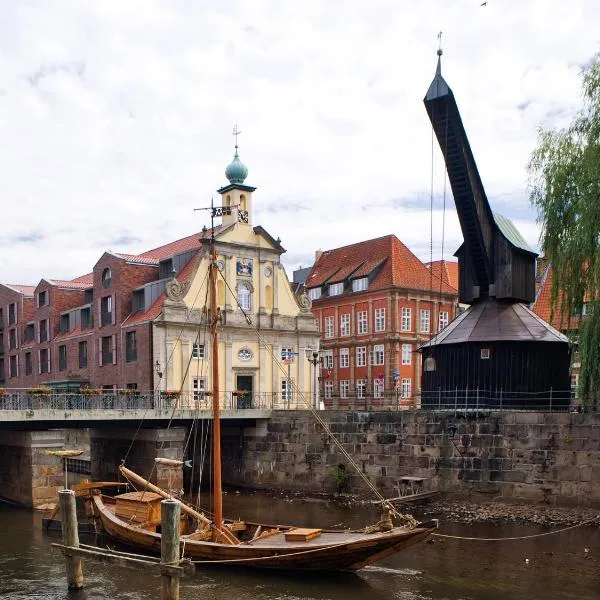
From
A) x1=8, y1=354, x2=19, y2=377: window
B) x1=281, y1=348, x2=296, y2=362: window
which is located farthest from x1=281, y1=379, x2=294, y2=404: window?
x1=8, y1=354, x2=19, y2=377: window

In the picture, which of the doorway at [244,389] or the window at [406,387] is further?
the window at [406,387]

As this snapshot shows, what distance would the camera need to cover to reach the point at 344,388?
60.7 meters

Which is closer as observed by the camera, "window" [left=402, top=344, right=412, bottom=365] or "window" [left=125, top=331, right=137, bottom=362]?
"window" [left=125, top=331, right=137, bottom=362]

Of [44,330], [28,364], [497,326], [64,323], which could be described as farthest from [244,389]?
[28,364]

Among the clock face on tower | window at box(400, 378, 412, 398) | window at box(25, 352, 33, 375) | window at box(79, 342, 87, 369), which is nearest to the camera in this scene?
the clock face on tower

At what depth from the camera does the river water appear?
18.1 metres

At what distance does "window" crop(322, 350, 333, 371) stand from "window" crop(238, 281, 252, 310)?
61.6 ft

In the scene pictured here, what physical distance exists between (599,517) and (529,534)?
Answer: 2.75 meters

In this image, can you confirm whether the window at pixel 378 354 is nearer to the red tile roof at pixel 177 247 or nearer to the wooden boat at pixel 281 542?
the red tile roof at pixel 177 247

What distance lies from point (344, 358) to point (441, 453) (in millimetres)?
31137

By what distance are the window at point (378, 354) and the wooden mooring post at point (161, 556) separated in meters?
40.1

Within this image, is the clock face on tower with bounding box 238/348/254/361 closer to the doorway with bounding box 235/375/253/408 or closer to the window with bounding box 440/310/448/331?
the doorway with bounding box 235/375/253/408

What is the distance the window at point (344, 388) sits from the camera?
6028cm

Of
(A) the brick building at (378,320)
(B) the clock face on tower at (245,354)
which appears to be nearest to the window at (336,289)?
(A) the brick building at (378,320)
